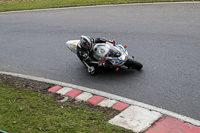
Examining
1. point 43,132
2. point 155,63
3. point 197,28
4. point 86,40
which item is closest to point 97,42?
point 86,40

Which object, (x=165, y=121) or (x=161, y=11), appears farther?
(x=161, y=11)

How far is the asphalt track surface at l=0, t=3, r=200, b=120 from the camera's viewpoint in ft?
23.4

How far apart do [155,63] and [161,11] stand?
18.9 ft

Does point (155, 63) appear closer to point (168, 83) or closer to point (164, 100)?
point (168, 83)

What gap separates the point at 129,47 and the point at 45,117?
5.11 m

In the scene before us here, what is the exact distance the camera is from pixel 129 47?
32.6 ft

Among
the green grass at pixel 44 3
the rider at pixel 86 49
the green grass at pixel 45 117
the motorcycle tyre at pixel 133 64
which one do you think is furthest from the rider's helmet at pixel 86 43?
the green grass at pixel 44 3

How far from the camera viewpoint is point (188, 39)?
9.89 metres

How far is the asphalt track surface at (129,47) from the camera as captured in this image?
7133 mm

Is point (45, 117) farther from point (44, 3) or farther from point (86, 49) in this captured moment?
point (44, 3)

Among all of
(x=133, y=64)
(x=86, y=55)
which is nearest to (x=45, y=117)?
(x=86, y=55)

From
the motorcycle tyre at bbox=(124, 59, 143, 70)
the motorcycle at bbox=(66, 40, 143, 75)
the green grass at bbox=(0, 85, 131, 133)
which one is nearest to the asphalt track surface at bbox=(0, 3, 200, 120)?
the motorcycle tyre at bbox=(124, 59, 143, 70)

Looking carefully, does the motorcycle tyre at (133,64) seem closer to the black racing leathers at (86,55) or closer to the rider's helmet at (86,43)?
the black racing leathers at (86,55)

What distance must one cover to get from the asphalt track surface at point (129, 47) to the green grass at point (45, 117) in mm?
1477
